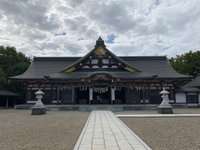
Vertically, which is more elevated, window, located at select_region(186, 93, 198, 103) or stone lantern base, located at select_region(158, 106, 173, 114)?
window, located at select_region(186, 93, 198, 103)

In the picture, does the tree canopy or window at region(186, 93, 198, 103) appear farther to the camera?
the tree canopy

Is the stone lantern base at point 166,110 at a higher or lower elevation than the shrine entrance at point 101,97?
lower

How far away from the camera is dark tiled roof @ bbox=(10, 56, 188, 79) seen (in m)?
25.6

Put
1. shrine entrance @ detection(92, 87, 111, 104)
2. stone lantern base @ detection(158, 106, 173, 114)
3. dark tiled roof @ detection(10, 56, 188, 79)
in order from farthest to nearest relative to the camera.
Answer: dark tiled roof @ detection(10, 56, 188, 79), shrine entrance @ detection(92, 87, 111, 104), stone lantern base @ detection(158, 106, 173, 114)

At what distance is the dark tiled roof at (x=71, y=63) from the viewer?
25.6 m

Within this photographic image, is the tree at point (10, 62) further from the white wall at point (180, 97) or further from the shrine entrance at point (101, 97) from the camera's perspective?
the white wall at point (180, 97)

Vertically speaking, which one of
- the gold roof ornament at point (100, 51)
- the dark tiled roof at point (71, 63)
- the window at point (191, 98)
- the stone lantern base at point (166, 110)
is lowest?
the stone lantern base at point (166, 110)

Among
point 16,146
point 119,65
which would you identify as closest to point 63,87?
point 119,65

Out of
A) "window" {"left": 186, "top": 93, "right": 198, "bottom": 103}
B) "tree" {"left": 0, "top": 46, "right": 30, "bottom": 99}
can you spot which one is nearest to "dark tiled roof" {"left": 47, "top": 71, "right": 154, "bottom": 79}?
"window" {"left": 186, "top": 93, "right": 198, "bottom": 103}

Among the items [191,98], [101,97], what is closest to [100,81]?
[101,97]

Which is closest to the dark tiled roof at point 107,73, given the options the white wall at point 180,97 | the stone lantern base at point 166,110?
the white wall at point 180,97

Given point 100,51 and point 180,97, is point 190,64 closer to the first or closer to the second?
point 180,97

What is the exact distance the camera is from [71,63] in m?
28.9

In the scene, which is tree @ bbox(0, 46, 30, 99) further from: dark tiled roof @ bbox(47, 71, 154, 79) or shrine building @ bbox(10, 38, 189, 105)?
dark tiled roof @ bbox(47, 71, 154, 79)
